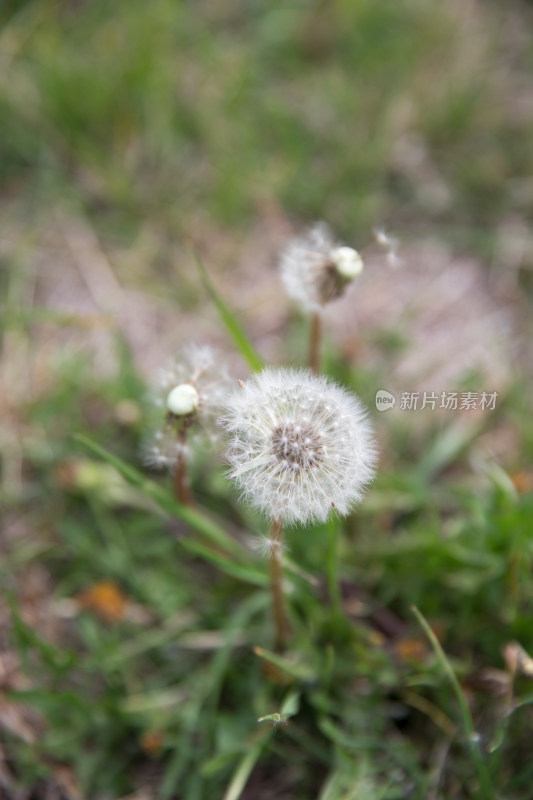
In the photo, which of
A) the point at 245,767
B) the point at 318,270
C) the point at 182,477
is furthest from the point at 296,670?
the point at 318,270

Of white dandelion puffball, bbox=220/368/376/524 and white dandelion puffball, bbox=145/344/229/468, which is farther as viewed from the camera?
white dandelion puffball, bbox=145/344/229/468

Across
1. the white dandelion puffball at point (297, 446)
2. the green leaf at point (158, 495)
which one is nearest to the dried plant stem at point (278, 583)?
the white dandelion puffball at point (297, 446)

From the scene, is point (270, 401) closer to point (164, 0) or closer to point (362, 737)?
point (362, 737)

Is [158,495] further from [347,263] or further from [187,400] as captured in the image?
[347,263]

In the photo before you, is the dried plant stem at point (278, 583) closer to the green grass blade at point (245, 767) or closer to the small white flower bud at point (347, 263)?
the green grass blade at point (245, 767)

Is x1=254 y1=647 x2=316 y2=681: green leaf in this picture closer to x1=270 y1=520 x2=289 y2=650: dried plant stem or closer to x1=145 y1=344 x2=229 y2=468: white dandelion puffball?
x1=270 y1=520 x2=289 y2=650: dried plant stem

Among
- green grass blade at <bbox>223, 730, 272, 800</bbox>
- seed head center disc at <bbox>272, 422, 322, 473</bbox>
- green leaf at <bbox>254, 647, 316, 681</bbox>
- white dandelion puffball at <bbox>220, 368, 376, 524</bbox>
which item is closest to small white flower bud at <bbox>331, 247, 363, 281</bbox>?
white dandelion puffball at <bbox>220, 368, 376, 524</bbox>
